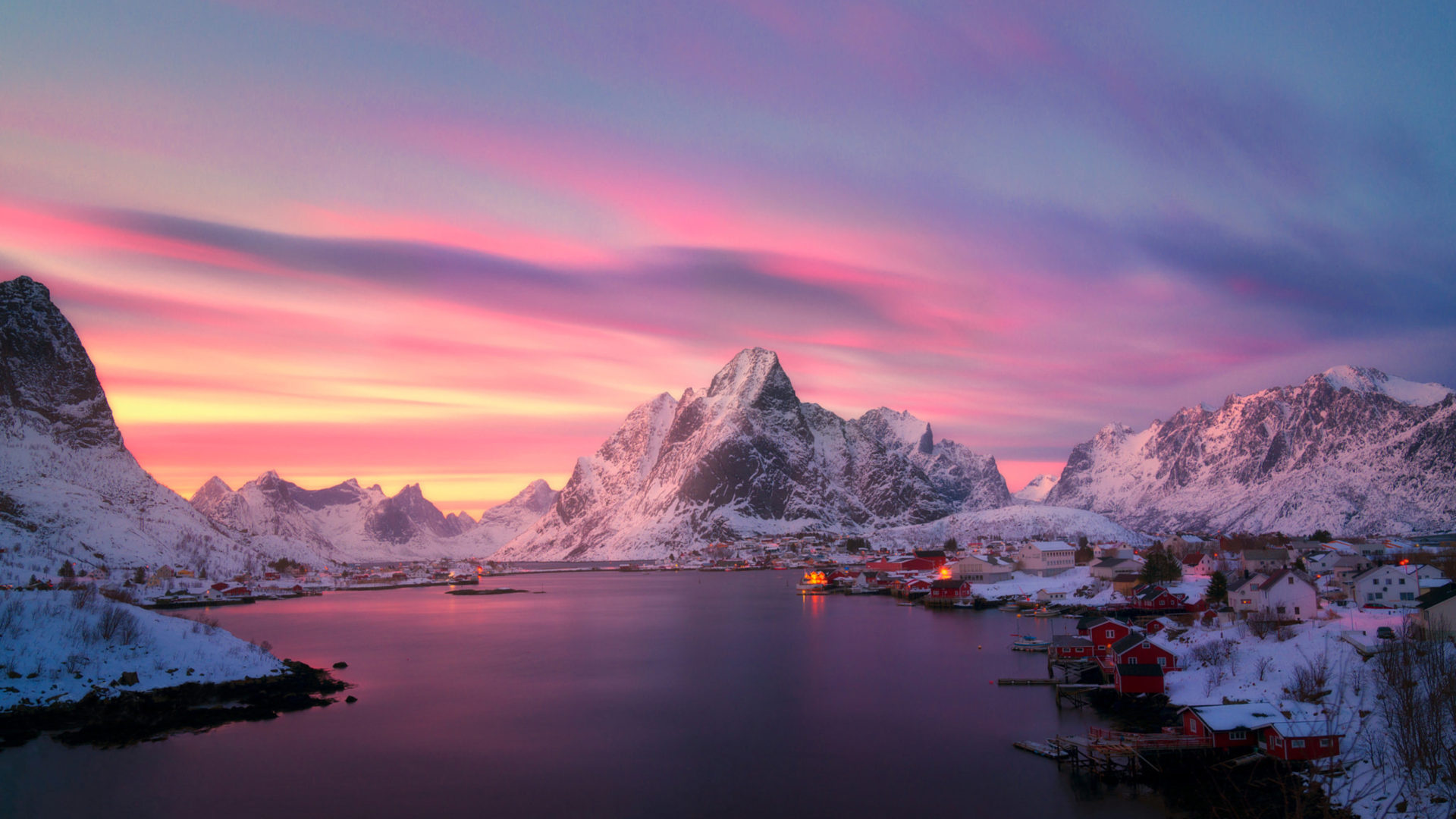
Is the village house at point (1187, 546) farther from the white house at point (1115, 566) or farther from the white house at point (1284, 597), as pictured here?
the white house at point (1284, 597)

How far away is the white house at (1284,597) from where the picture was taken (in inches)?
1812

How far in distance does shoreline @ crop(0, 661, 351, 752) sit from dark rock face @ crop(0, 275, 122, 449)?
355ft

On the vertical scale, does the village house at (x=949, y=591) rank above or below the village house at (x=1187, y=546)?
below

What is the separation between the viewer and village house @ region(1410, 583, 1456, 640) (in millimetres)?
31875

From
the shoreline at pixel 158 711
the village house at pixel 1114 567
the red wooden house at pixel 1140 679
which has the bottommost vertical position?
the shoreline at pixel 158 711

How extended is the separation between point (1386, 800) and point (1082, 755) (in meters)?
8.14

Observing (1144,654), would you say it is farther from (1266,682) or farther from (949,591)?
(949,591)

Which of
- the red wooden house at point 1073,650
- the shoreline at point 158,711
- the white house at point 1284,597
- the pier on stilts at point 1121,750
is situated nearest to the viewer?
the pier on stilts at point 1121,750

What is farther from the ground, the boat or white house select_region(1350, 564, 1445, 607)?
white house select_region(1350, 564, 1445, 607)

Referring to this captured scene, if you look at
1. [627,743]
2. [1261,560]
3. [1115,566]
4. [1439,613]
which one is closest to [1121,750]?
[627,743]

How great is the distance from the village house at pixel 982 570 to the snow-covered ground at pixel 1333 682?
187 feet

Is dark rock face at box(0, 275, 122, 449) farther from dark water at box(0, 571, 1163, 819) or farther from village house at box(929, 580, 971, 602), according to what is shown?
village house at box(929, 580, 971, 602)

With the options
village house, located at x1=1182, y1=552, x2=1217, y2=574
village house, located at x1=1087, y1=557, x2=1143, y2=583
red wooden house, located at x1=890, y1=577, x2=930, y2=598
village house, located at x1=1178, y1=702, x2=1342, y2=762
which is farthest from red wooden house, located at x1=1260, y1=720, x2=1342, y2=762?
red wooden house, located at x1=890, y1=577, x2=930, y2=598

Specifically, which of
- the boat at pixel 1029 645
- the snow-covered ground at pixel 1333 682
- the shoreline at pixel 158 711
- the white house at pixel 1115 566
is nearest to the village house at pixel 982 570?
the white house at pixel 1115 566
